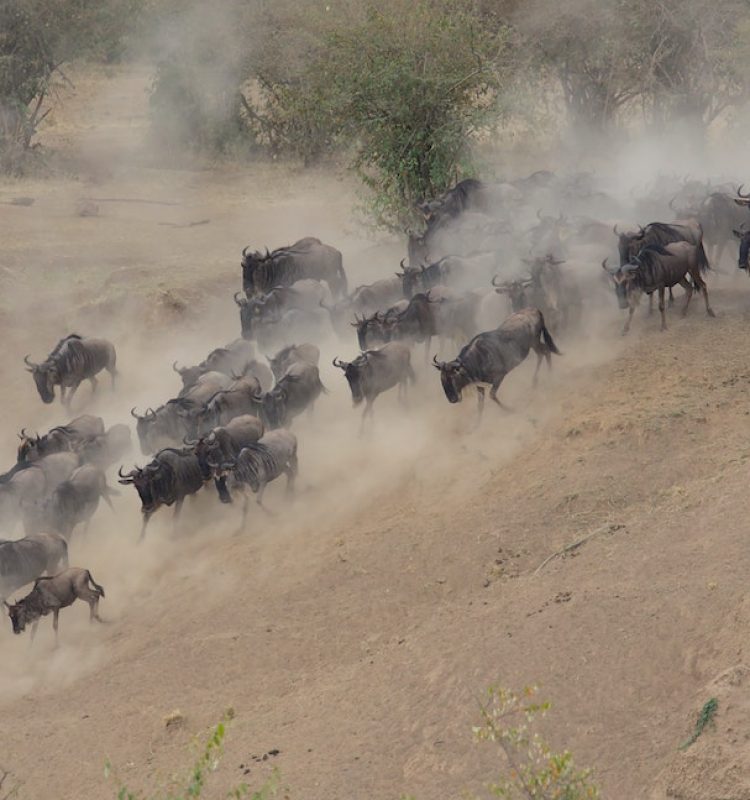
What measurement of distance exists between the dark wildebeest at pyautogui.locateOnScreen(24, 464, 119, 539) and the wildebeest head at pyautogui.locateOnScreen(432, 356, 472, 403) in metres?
5.71

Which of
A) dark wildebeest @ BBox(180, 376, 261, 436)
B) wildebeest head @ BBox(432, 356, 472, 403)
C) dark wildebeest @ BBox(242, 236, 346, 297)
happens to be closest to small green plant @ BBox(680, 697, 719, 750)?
wildebeest head @ BBox(432, 356, 472, 403)

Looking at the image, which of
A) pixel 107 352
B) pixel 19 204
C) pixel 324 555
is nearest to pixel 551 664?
pixel 324 555

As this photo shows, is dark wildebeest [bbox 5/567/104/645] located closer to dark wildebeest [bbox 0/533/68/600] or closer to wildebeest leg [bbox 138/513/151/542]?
dark wildebeest [bbox 0/533/68/600]

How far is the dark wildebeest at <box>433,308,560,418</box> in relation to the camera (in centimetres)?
1895

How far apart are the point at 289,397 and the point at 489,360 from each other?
11.3 feet

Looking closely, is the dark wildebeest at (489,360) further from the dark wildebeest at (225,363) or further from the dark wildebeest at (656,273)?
the dark wildebeest at (225,363)

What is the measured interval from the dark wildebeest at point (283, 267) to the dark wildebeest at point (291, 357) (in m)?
4.46

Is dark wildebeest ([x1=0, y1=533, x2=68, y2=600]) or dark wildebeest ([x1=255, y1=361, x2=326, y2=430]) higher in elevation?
dark wildebeest ([x1=255, y1=361, x2=326, y2=430])

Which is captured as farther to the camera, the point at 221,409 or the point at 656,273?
the point at 656,273

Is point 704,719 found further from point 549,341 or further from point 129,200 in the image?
point 129,200

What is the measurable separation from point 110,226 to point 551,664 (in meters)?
27.8

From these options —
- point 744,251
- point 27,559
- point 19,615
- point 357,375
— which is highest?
point 744,251

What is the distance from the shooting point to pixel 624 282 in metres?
20.4

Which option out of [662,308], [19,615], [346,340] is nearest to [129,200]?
[346,340]
